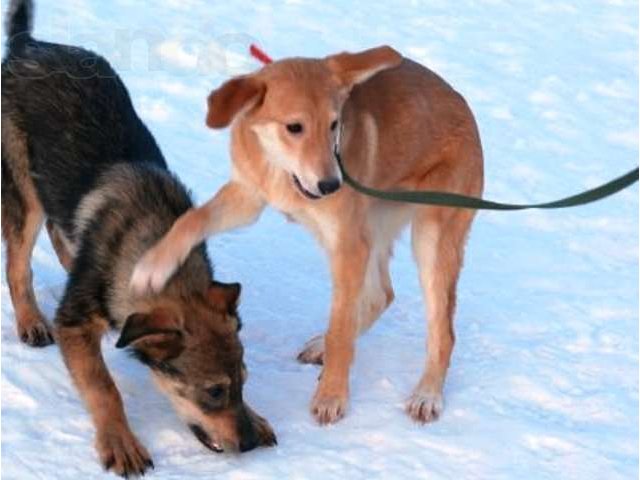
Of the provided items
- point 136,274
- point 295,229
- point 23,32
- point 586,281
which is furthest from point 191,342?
point 586,281

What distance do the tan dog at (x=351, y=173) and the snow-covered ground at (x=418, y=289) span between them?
0.24 meters

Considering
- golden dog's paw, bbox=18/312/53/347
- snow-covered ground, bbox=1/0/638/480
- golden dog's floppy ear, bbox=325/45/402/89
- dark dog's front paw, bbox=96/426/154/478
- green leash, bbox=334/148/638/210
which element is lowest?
snow-covered ground, bbox=1/0/638/480

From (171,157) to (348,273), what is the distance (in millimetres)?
2947

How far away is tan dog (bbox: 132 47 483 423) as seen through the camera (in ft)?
16.2

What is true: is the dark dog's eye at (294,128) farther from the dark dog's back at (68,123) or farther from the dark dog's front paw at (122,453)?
the dark dog's front paw at (122,453)

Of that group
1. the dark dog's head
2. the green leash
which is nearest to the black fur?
the dark dog's head

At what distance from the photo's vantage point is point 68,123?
18.2 feet

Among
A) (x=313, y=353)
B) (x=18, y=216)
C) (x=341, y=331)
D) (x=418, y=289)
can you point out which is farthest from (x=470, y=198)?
(x=18, y=216)

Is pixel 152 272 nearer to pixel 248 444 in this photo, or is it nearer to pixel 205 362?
pixel 205 362

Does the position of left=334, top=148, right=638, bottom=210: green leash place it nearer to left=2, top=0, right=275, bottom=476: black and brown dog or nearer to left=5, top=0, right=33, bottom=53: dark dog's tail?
left=2, top=0, right=275, bottom=476: black and brown dog

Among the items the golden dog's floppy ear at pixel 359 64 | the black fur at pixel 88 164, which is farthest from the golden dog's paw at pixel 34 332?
the golden dog's floppy ear at pixel 359 64

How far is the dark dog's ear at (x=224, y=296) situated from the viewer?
4789mm

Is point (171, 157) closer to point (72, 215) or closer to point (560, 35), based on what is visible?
point (72, 215)

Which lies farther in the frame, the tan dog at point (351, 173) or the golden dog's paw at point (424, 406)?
the golden dog's paw at point (424, 406)
